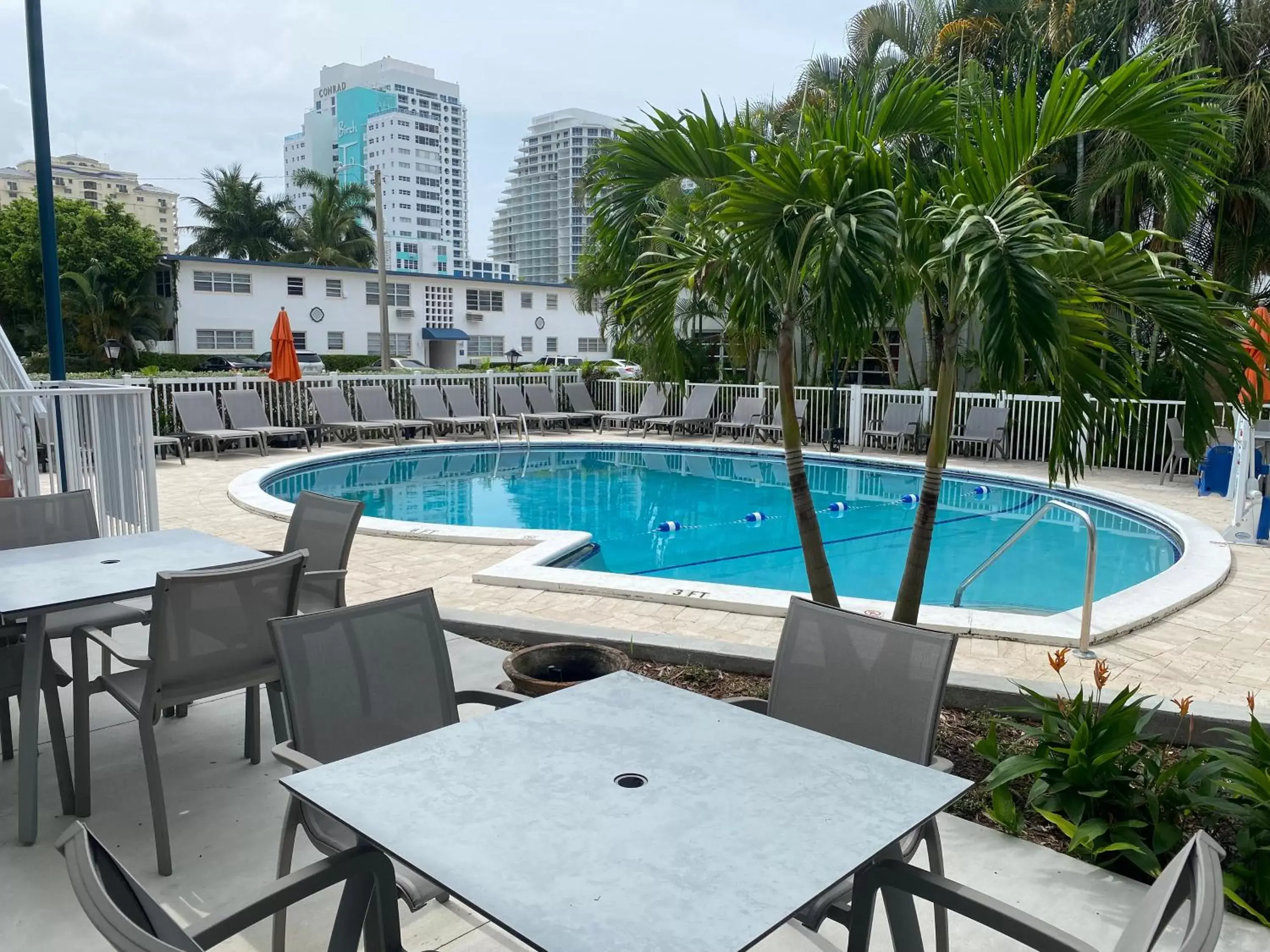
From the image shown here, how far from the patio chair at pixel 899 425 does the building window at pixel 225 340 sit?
25493 millimetres

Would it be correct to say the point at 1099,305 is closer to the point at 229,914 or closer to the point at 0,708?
the point at 229,914

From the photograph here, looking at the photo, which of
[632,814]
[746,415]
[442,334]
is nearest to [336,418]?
[746,415]

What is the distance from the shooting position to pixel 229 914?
1559 mm

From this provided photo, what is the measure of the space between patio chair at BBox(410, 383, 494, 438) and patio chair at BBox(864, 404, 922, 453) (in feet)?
Result: 20.4

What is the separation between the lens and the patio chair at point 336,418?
14.3 meters

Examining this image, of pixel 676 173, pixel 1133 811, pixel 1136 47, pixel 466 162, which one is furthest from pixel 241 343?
pixel 466 162

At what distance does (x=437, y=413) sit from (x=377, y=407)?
1.01m

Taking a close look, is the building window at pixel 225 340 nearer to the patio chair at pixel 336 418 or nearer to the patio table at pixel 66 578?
the patio chair at pixel 336 418

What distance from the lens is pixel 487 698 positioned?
8.38 ft

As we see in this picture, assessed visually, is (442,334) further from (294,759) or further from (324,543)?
(294,759)

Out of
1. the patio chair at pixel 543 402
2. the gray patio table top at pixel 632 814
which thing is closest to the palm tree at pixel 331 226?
the patio chair at pixel 543 402

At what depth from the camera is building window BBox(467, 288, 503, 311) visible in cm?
3934

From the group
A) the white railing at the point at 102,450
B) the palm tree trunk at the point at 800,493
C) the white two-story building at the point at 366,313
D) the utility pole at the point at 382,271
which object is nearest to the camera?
the palm tree trunk at the point at 800,493

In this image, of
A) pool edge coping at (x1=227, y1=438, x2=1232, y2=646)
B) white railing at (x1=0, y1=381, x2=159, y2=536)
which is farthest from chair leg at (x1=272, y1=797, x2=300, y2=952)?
white railing at (x1=0, y1=381, x2=159, y2=536)
